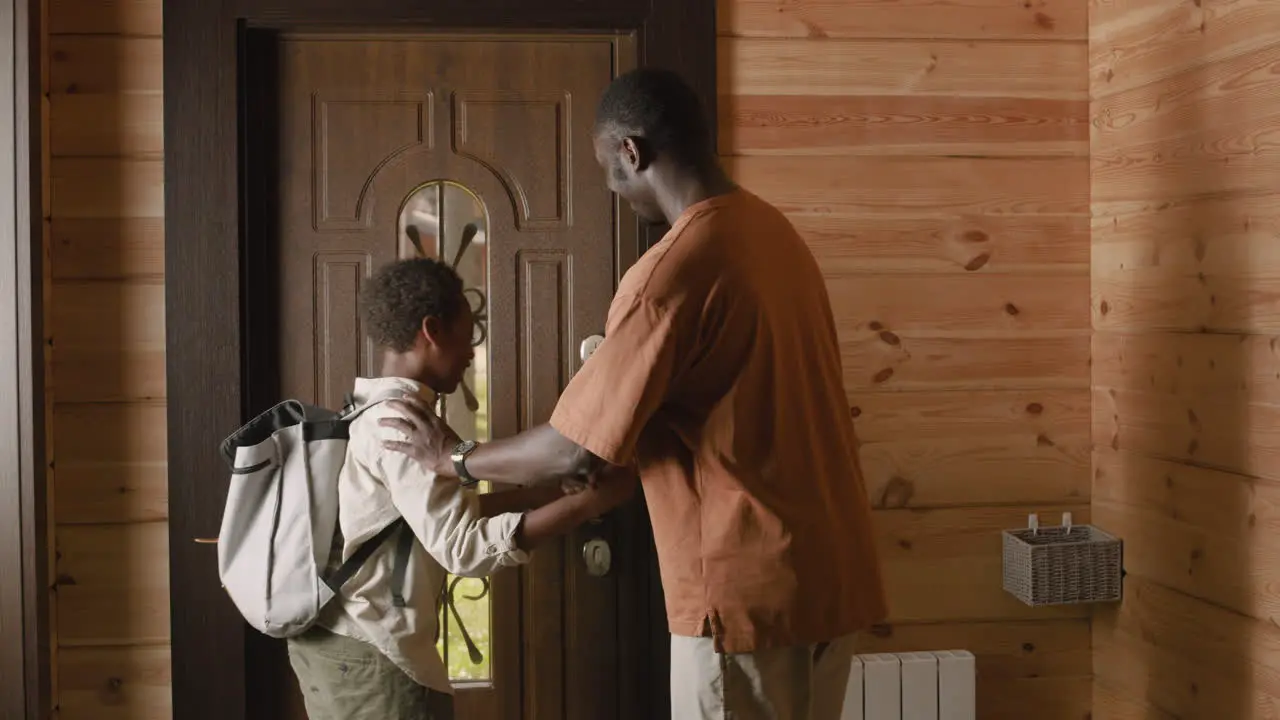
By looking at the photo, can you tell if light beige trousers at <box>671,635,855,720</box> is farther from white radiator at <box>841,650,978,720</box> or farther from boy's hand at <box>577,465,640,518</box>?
white radiator at <box>841,650,978,720</box>

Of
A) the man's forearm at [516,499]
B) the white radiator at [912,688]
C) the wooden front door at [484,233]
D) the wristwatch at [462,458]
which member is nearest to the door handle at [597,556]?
the wooden front door at [484,233]

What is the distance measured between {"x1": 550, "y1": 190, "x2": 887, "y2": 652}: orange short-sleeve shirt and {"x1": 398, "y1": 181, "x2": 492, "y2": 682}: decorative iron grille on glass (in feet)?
2.85

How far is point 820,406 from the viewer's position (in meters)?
1.69

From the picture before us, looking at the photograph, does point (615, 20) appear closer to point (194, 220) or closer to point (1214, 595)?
point (194, 220)

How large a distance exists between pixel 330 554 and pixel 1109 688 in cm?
Answer: 164

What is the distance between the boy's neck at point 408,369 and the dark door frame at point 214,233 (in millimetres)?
531

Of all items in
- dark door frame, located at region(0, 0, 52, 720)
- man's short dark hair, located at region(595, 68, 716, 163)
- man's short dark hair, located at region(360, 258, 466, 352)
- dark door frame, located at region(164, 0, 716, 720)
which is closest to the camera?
man's short dark hair, located at region(595, 68, 716, 163)

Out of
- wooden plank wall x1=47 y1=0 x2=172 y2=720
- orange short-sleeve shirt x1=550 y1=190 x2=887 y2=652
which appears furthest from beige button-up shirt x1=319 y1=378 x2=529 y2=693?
wooden plank wall x1=47 y1=0 x2=172 y2=720

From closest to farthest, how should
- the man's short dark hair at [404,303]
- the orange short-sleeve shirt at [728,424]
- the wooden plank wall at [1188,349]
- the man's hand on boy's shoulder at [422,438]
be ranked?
the orange short-sleeve shirt at [728,424] → the man's hand on boy's shoulder at [422,438] → the man's short dark hair at [404,303] → the wooden plank wall at [1188,349]

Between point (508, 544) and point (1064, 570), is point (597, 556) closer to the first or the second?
point (508, 544)

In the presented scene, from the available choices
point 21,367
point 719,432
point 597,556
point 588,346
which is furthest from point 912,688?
point 21,367

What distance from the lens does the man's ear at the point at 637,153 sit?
5.54 feet

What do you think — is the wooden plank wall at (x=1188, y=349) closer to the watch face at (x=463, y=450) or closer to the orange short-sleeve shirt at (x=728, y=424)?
the orange short-sleeve shirt at (x=728, y=424)

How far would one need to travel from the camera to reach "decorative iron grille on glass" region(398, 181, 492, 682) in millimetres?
2457
